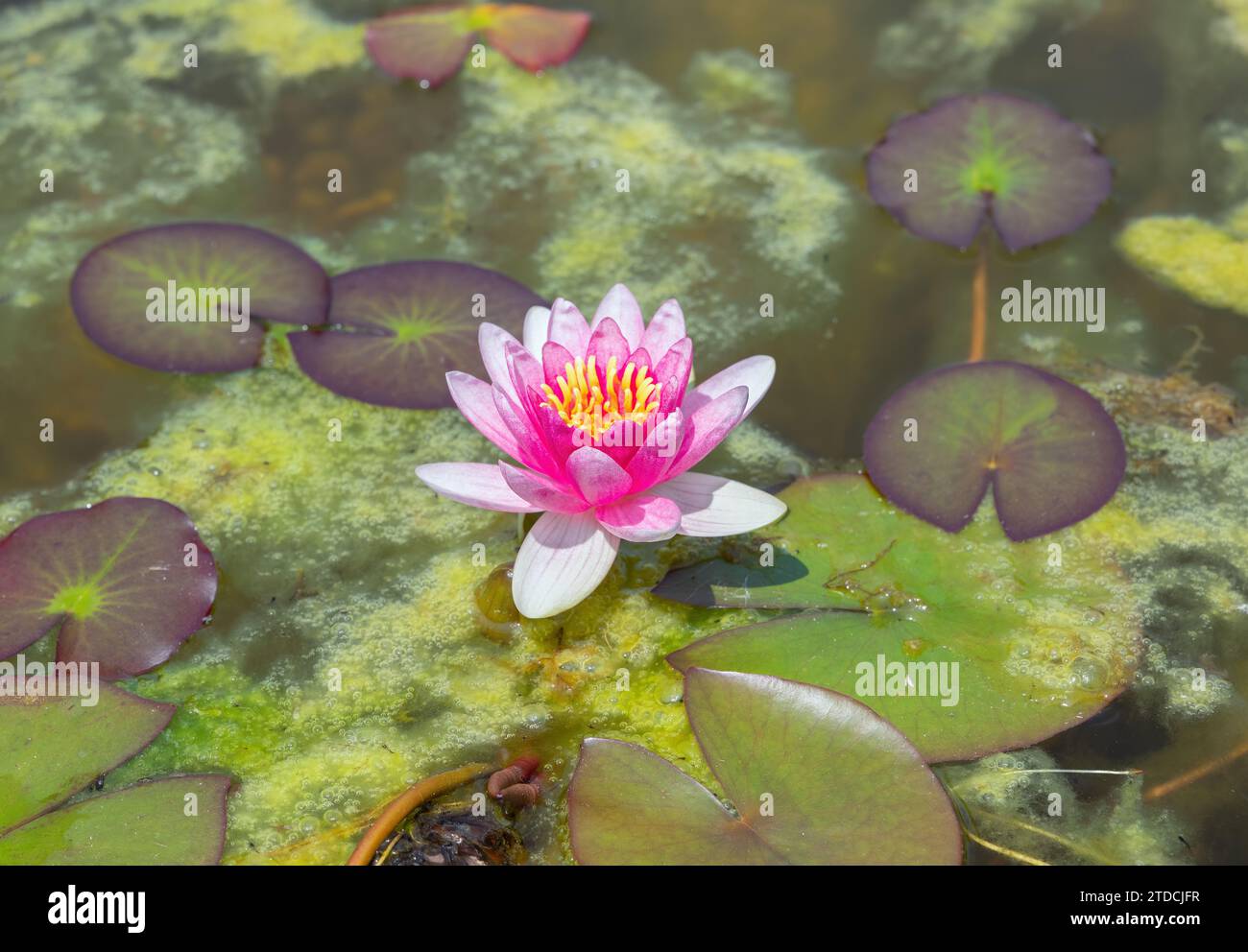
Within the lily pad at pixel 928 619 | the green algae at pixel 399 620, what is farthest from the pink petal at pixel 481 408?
the lily pad at pixel 928 619

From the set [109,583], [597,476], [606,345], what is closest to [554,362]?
[606,345]

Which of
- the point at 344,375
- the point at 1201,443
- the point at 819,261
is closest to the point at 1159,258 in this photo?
the point at 1201,443

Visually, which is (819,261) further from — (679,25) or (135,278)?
(135,278)

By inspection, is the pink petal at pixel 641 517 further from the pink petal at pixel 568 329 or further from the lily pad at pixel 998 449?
the lily pad at pixel 998 449

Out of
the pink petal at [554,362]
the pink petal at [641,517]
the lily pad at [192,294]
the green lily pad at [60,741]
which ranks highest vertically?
the lily pad at [192,294]

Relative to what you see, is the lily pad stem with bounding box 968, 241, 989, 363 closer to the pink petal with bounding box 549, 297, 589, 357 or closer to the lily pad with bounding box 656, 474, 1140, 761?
the lily pad with bounding box 656, 474, 1140, 761

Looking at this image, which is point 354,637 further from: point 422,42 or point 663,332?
point 422,42
